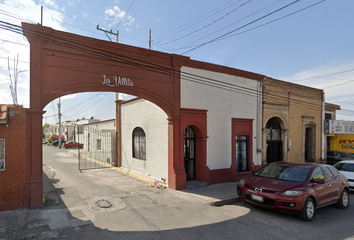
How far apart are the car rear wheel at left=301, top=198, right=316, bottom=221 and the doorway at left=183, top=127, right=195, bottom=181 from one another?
545 centimetres

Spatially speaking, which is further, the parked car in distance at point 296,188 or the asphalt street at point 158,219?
the parked car in distance at point 296,188

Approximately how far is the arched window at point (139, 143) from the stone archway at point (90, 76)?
2.77m

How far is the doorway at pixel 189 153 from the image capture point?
1095 centimetres

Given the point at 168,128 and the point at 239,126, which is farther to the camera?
the point at 239,126

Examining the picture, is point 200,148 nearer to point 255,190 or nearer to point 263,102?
point 255,190

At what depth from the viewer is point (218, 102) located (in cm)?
1136

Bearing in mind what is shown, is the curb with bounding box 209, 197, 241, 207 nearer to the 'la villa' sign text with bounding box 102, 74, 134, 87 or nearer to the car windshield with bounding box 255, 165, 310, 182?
the car windshield with bounding box 255, 165, 310, 182

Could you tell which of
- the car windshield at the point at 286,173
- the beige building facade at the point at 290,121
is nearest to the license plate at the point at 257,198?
the car windshield at the point at 286,173

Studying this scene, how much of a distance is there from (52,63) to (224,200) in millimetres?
7508

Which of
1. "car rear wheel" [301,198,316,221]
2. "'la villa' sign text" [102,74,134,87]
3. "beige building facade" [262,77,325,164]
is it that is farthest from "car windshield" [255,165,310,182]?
"'la villa' sign text" [102,74,134,87]

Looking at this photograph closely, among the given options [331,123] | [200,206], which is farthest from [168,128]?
[331,123]

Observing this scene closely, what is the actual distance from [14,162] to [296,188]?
27.0 ft

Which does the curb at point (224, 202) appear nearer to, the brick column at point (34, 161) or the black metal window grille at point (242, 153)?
the black metal window grille at point (242, 153)

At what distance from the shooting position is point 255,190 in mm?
6949
